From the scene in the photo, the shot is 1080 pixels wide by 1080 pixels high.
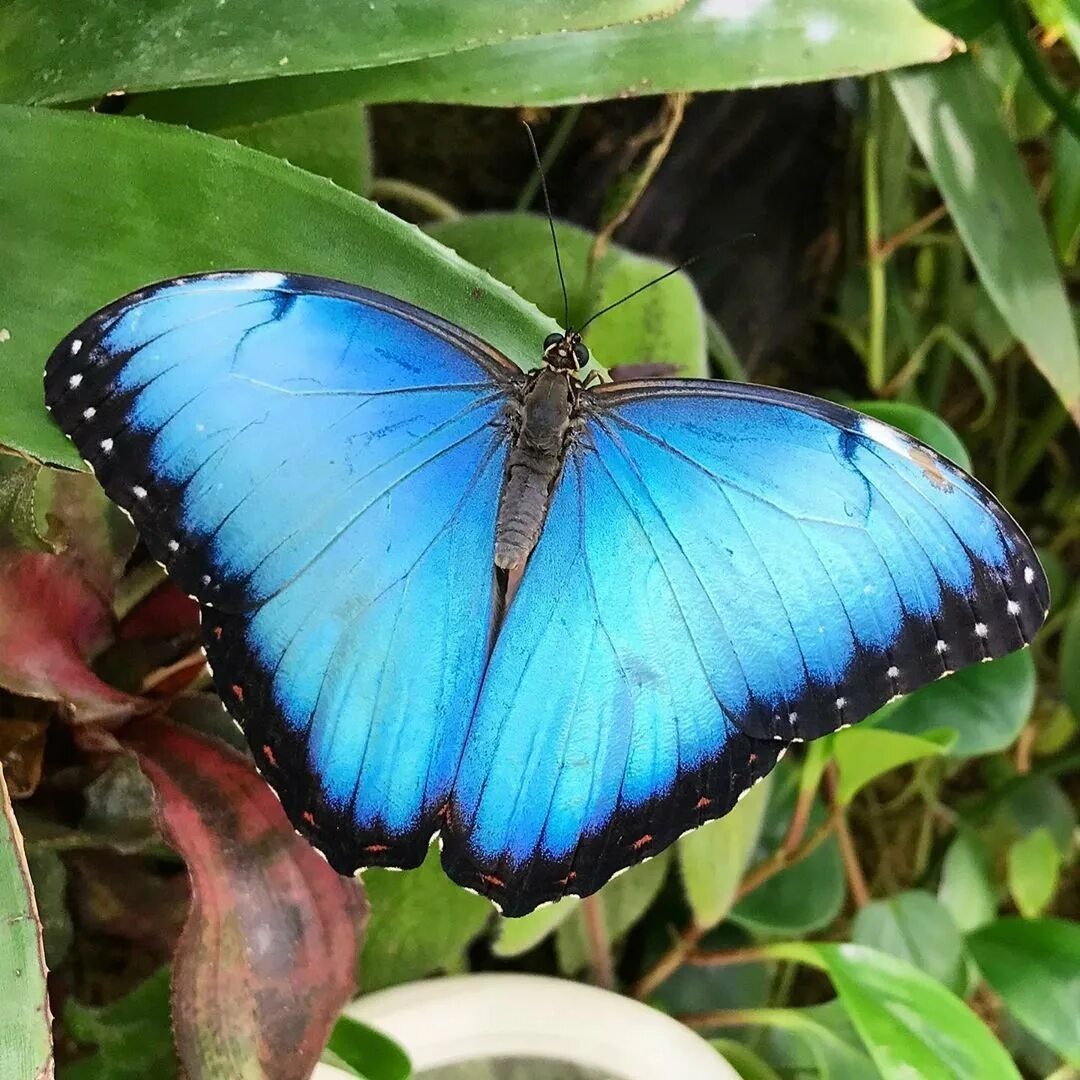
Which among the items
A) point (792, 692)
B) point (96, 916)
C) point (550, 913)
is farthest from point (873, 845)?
point (96, 916)

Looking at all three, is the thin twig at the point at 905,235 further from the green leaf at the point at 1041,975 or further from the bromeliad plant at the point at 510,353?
the green leaf at the point at 1041,975

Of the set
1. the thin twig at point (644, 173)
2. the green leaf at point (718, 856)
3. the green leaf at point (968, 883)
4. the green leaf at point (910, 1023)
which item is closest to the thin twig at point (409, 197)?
the thin twig at point (644, 173)

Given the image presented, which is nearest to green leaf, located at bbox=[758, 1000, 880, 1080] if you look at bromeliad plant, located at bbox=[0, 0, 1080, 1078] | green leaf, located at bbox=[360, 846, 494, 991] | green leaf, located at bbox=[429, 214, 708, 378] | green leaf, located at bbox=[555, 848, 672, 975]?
bromeliad plant, located at bbox=[0, 0, 1080, 1078]

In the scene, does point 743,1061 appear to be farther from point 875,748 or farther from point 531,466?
point 531,466

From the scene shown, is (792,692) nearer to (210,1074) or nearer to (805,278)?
(210,1074)

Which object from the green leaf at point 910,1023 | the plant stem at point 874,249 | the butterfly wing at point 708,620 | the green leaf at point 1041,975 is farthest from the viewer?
the plant stem at point 874,249

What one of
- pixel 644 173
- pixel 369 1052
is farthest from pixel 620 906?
pixel 644 173

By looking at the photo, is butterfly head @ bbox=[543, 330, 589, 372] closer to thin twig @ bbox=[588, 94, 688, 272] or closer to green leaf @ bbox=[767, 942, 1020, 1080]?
thin twig @ bbox=[588, 94, 688, 272]
